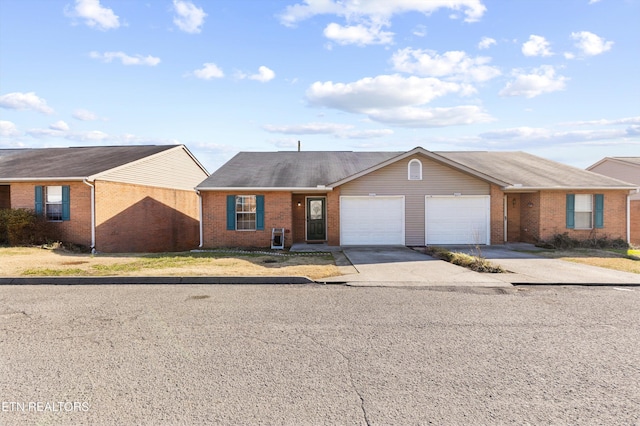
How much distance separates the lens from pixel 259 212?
57.6 ft

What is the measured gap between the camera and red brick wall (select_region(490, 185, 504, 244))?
17.6 meters

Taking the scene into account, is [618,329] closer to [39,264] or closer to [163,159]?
[39,264]

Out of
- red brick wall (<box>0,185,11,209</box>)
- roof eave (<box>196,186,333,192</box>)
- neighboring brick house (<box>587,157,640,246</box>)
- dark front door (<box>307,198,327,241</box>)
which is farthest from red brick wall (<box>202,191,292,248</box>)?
neighboring brick house (<box>587,157,640,246</box>)

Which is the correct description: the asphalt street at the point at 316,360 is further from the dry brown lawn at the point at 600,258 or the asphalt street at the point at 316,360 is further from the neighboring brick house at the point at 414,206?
the neighboring brick house at the point at 414,206

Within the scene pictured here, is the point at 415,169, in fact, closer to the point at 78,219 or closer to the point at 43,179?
the point at 78,219

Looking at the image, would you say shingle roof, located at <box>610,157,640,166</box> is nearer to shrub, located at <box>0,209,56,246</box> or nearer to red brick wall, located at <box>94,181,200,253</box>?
red brick wall, located at <box>94,181,200,253</box>

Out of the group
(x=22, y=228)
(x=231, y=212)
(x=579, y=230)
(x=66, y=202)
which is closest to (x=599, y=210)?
(x=579, y=230)

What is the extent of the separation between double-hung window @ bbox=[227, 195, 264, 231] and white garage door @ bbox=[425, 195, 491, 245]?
7278mm

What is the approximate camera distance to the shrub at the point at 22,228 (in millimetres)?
15992

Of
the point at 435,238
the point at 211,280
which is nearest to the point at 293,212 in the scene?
the point at 435,238

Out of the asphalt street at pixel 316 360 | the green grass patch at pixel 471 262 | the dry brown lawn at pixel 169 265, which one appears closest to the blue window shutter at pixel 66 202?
the dry brown lawn at pixel 169 265

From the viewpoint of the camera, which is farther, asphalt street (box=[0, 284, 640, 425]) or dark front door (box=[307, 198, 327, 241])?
dark front door (box=[307, 198, 327, 241])

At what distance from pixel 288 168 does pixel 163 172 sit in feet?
22.9

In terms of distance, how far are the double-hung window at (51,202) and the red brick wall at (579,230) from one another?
2039 centimetres
